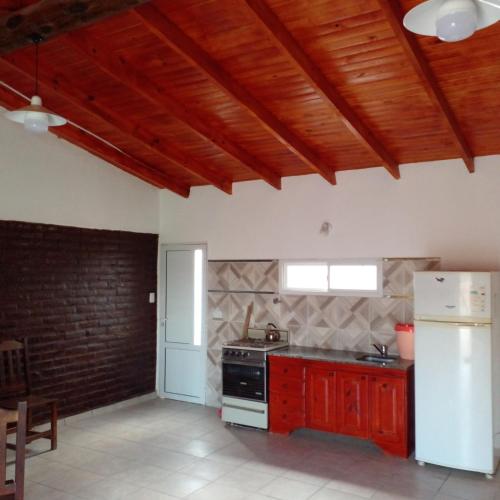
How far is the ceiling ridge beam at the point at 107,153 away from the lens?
480 cm

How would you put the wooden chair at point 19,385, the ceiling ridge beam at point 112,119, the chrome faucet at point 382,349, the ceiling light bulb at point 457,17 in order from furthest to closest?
the chrome faucet at point 382,349 < the wooden chair at point 19,385 < the ceiling ridge beam at point 112,119 < the ceiling light bulb at point 457,17

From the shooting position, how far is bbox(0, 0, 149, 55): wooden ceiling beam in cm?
297

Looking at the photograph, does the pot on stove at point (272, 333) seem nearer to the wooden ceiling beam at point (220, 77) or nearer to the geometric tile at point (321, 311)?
the geometric tile at point (321, 311)

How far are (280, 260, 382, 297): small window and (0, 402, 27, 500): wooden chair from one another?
3.74 meters

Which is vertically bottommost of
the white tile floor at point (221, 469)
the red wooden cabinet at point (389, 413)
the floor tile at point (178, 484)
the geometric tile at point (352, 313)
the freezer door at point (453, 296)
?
the floor tile at point (178, 484)

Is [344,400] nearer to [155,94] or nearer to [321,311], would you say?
[321,311]

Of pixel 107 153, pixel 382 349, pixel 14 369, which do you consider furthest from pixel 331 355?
pixel 107 153

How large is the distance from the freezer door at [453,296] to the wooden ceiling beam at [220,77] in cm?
157

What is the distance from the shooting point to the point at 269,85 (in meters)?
3.97

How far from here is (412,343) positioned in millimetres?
4867

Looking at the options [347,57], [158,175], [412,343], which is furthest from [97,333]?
[347,57]

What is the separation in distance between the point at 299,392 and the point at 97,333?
2.45m

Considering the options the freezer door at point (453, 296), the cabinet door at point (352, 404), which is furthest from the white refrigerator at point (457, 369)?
the cabinet door at point (352, 404)

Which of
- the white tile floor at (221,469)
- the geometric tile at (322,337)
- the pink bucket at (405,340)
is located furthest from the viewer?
the geometric tile at (322,337)
